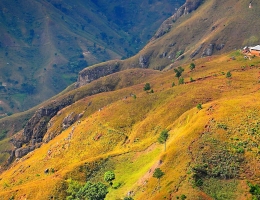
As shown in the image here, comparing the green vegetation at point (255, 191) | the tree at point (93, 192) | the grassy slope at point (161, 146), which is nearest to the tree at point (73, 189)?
the grassy slope at point (161, 146)

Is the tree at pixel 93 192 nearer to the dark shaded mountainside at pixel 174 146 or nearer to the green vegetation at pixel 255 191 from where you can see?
the dark shaded mountainside at pixel 174 146

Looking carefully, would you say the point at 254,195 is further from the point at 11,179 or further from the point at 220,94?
the point at 11,179

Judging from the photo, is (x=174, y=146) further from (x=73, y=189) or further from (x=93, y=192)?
(x=73, y=189)

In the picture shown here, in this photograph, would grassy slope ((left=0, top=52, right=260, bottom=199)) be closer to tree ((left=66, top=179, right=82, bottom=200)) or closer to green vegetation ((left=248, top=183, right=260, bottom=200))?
green vegetation ((left=248, top=183, right=260, bottom=200))

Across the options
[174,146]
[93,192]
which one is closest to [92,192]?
[93,192]

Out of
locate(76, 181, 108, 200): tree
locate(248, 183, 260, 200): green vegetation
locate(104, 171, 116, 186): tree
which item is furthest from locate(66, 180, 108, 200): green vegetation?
locate(248, 183, 260, 200): green vegetation

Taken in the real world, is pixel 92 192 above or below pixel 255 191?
above

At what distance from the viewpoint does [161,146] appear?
98938mm

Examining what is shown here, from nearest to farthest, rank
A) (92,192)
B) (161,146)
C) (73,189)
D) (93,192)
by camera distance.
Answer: (93,192)
(92,192)
(73,189)
(161,146)

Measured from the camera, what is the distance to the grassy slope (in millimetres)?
75750

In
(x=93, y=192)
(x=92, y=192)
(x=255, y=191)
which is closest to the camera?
(x=255, y=191)

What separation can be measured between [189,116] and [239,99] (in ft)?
49.9

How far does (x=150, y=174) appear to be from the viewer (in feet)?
276

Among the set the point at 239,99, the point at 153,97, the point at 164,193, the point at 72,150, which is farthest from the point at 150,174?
the point at 153,97
